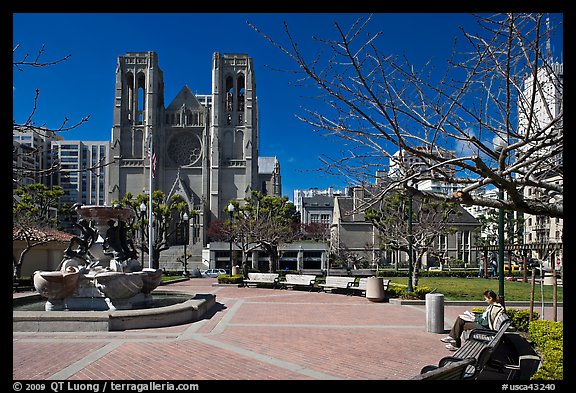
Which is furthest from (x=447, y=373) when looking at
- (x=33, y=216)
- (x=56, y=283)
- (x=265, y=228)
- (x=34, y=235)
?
(x=33, y=216)

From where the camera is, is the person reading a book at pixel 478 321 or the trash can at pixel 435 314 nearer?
the person reading a book at pixel 478 321

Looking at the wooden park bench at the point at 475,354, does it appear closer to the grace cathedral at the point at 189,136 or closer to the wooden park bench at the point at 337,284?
the wooden park bench at the point at 337,284

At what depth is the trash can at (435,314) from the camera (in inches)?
482

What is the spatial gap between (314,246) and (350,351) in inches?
2297

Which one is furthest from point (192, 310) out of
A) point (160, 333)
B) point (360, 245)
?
point (360, 245)

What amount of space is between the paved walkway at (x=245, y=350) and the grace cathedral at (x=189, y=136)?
66.3 meters

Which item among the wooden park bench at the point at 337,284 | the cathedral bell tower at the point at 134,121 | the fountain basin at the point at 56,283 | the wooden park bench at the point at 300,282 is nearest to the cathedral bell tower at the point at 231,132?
the cathedral bell tower at the point at 134,121

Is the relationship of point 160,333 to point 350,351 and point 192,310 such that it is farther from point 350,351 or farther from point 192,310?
point 350,351

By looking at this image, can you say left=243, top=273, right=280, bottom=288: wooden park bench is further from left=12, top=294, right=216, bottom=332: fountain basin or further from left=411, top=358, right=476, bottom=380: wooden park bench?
left=411, top=358, right=476, bottom=380: wooden park bench

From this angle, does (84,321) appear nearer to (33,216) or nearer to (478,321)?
(478,321)

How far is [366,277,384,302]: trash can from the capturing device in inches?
773

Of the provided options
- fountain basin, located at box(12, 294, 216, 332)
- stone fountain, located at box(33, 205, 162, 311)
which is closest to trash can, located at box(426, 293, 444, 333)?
fountain basin, located at box(12, 294, 216, 332)
